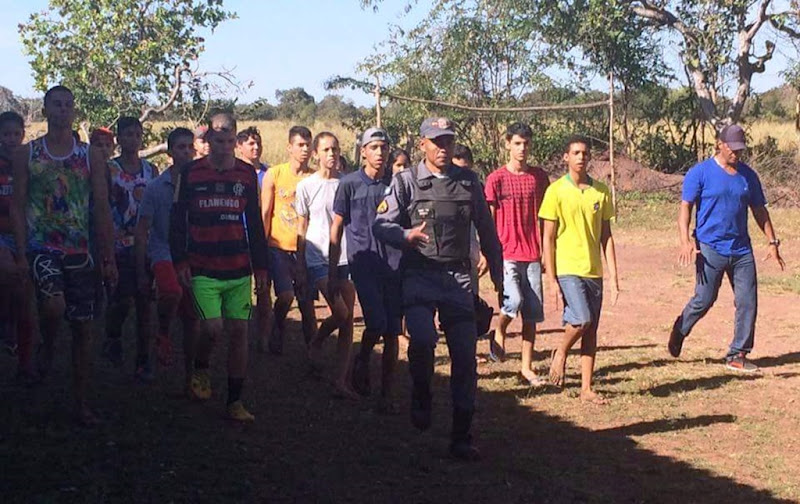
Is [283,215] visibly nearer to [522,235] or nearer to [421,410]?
[522,235]

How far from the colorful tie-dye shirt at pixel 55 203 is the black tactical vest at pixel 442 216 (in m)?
1.97

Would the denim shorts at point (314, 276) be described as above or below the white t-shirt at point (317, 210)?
below

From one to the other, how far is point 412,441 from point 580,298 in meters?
1.93

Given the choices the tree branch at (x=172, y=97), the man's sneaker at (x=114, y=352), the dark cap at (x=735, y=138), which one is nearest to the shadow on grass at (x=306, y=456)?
the man's sneaker at (x=114, y=352)

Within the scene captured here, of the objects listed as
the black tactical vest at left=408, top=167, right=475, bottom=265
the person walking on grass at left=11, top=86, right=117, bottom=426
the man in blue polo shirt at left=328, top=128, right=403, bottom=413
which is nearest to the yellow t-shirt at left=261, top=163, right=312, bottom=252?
the man in blue polo shirt at left=328, top=128, right=403, bottom=413

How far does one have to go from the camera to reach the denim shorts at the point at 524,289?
934 cm

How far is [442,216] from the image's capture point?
6.68 metres

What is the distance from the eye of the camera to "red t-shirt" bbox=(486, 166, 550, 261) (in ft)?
30.5

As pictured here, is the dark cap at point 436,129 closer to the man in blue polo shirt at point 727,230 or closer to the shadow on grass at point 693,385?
the shadow on grass at point 693,385

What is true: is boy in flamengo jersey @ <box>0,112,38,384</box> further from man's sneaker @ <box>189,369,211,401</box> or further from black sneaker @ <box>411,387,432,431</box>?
black sneaker @ <box>411,387,432,431</box>

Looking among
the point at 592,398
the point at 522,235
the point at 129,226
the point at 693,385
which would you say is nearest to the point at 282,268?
the point at 129,226

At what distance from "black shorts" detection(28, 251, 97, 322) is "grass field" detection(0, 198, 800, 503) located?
0.70 metres

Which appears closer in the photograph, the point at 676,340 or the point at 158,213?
the point at 158,213

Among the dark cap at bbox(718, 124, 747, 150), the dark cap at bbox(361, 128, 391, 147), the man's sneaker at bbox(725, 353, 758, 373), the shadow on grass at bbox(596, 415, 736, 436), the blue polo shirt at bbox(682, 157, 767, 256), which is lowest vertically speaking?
the shadow on grass at bbox(596, 415, 736, 436)
